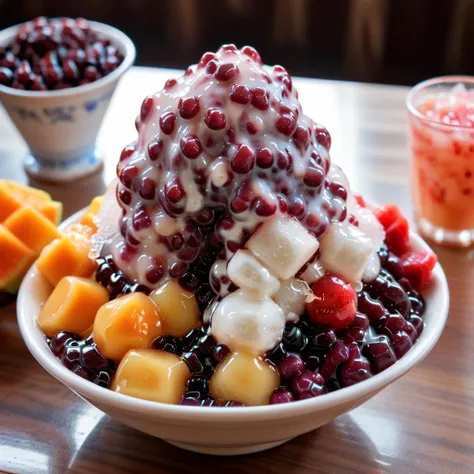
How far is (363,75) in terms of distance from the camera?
2.74 meters

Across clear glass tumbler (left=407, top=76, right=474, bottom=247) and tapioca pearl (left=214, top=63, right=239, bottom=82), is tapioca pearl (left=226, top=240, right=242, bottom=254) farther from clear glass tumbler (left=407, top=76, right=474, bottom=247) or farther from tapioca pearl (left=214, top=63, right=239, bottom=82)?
clear glass tumbler (left=407, top=76, right=474, bottom=247)

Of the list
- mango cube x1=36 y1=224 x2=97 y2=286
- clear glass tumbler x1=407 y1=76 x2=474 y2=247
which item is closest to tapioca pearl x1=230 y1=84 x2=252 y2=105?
mango cube x1=36 y1=224 x2=97 y2=286

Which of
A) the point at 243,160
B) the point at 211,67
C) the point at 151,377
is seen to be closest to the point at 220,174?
the point at 243,160

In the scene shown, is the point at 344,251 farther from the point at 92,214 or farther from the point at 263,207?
the point at 92,214

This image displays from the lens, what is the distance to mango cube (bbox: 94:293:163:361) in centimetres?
85

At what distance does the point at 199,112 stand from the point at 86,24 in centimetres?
96

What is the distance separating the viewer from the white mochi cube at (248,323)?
820mm

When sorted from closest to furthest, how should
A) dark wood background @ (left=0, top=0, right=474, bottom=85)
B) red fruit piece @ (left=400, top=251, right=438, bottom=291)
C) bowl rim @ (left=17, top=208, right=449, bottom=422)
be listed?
bowl rim @ (left=17, top=208, right=449, bottom=422), red fruit piece @ (left=400, top=251, right=438, bottom=291), dark wood background @ (left=0, top=0, right=474, bottom=85)

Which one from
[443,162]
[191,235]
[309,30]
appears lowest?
[309,30]

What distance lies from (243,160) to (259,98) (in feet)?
0.25

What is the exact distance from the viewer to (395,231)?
1.04m

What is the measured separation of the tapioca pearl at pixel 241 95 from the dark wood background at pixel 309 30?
1887 millimetres

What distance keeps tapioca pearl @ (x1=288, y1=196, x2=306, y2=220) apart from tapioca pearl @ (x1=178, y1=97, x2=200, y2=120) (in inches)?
6.0

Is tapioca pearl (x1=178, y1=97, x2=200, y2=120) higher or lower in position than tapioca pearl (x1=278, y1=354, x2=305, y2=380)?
higher
